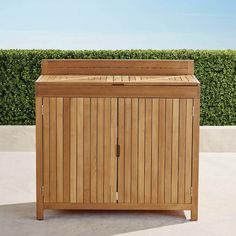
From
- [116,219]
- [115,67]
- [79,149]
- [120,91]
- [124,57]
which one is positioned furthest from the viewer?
[124,57]

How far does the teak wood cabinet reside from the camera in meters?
5.73

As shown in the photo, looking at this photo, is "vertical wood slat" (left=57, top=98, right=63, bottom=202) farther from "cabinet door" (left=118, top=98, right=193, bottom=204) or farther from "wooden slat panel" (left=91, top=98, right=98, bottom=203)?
"cabinet door" (left=118, top=98, right=193, bottom=204)

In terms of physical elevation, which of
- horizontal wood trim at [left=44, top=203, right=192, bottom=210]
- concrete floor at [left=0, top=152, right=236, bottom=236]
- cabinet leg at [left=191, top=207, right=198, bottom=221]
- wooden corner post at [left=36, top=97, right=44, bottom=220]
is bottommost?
concrete floor at [left=0, top=152, right=236, bottom=236]

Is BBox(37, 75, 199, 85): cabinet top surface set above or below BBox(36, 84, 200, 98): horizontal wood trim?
above

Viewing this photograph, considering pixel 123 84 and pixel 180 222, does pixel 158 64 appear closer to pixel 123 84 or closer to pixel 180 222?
pixel 123 84

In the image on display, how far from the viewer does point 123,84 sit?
573cm

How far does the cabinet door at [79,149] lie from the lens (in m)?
5.77

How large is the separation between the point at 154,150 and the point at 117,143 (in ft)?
0.97

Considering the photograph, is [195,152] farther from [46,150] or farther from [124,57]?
[124,57]

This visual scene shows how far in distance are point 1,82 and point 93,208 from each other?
3.85m

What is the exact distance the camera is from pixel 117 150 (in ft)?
19.1

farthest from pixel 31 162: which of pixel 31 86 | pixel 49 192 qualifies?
pixel 49 192

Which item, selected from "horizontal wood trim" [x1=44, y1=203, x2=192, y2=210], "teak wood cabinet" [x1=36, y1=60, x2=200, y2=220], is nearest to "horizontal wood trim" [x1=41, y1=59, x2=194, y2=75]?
"teak wood cabinet" [x1=36, y1=60, x2=200, y2=220]

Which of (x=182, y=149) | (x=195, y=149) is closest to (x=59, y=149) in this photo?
(x=182, y=149)
